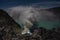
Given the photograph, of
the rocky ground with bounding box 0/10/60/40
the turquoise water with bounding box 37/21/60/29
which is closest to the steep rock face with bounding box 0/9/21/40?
the rocky ground with bounding box 0/10/60/40

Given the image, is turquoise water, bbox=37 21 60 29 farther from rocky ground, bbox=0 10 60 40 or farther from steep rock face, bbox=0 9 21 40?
steep rock face, bbox=0 9 21 40

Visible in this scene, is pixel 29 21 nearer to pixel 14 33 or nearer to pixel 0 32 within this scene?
pixel 14 33

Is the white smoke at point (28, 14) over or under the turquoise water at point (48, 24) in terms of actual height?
over

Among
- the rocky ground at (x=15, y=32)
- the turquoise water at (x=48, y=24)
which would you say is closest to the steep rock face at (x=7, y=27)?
the rocky ground at (x=15, y=32)

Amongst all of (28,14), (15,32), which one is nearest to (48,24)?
(28,14)

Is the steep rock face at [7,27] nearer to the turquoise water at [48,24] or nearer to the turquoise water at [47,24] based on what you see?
the turquoise water at [47,24]

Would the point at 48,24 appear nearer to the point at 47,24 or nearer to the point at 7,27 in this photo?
the point at 47,24

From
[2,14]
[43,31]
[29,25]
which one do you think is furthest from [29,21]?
[2,14]

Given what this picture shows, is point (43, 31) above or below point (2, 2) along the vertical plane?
below
